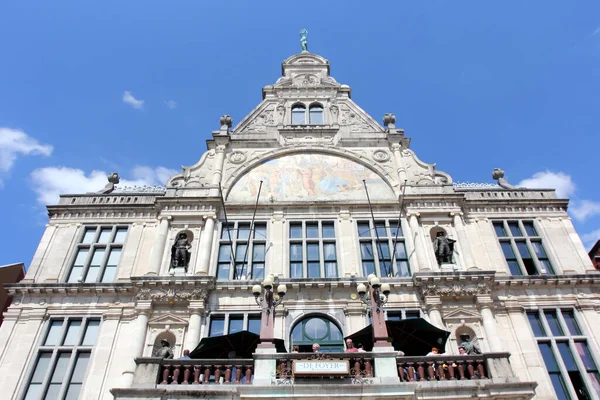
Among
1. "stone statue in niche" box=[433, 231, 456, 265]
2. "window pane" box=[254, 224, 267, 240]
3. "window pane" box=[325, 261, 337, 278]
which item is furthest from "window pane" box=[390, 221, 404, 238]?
"window pane" box=[254, 224, 267, 240]

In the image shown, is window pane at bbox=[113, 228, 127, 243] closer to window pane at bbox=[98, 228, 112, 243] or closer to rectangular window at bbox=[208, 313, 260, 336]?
window pane at bbox=[98, 228, 112, 243]

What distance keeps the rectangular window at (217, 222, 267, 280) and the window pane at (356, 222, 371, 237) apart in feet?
15.5

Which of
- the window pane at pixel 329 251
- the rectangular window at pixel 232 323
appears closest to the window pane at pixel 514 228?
the window pane at pixel 329 251

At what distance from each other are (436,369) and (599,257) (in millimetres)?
17271

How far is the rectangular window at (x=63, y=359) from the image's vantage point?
19.1 m

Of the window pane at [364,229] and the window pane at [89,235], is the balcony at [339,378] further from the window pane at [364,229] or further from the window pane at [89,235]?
the window pane at [89,235]

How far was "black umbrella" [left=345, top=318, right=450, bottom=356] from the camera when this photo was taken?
1806 centimetres

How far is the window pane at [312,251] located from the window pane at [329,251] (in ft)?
1.26

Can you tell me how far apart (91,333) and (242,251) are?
24.5ft

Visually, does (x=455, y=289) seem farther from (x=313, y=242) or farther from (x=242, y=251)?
(x=242, y=251)

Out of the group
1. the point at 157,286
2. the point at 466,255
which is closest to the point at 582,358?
the point at 466,255

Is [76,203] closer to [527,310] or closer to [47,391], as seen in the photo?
[47,391]

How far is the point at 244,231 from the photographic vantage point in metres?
24.8

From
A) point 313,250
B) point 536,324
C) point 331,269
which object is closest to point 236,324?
point 331,269
